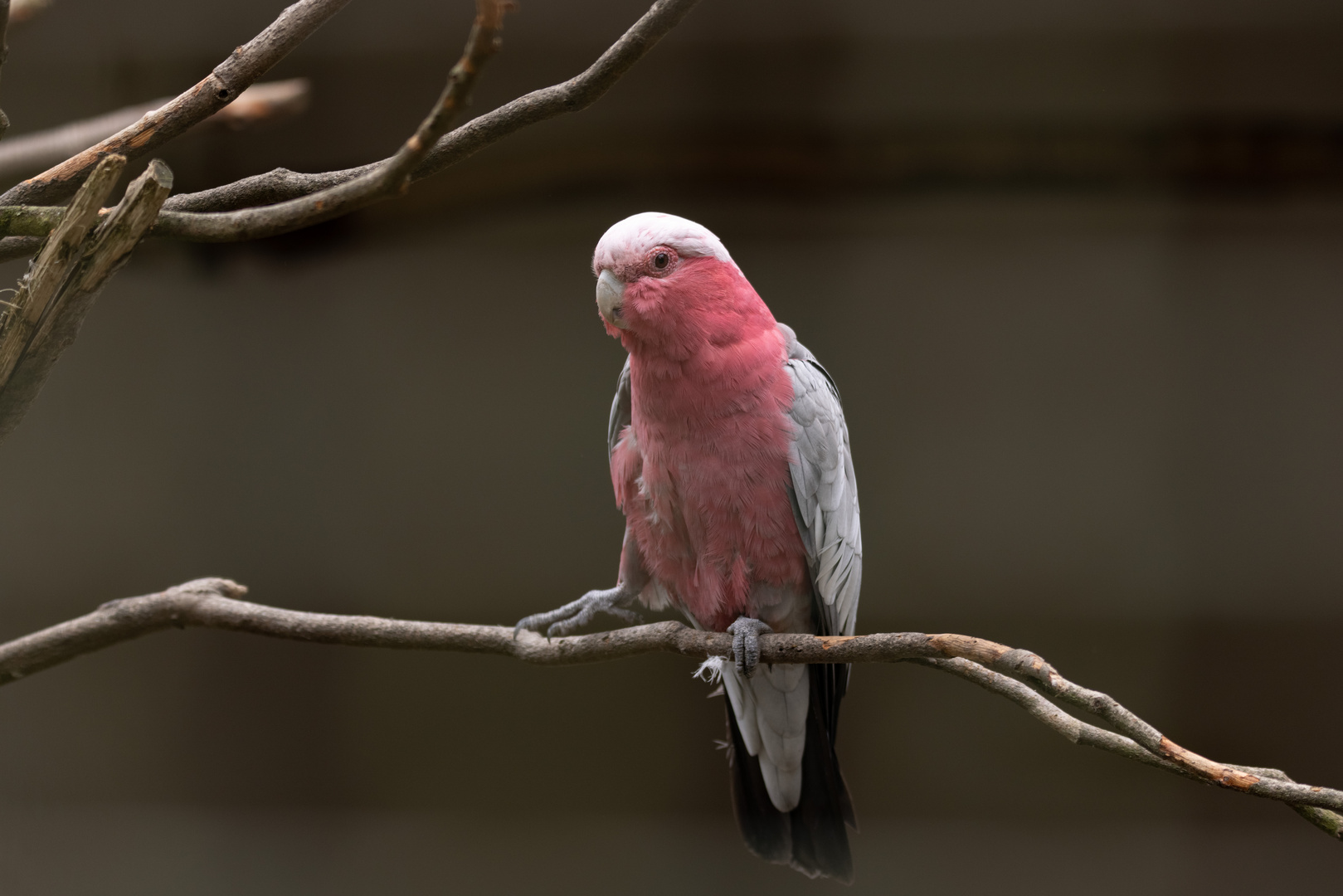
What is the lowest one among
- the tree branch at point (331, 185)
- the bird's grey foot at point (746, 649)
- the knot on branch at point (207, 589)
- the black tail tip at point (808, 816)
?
the black tail tip at point (808, 816)

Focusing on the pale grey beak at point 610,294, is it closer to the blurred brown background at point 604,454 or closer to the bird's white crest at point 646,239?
the bird's white crest at point 646,239

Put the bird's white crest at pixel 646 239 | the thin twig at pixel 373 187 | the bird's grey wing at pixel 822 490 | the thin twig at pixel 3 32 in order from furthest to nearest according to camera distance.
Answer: the bird's grey wing at pixel 822 490
the bird's white crest at pixel 646 239
the thin twig at pixel 3 32
the thin twig at pixel 373 187

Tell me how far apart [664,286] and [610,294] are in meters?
0.06

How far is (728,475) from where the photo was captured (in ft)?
3.04

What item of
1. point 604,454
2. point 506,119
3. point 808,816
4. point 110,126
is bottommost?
point 808,816

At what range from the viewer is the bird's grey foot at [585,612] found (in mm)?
986

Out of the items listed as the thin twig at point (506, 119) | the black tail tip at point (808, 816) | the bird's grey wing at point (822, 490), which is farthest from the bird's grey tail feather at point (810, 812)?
the thin twig at point (506, 119)

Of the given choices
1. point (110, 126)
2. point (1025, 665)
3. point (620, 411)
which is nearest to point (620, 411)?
point (620, 411)

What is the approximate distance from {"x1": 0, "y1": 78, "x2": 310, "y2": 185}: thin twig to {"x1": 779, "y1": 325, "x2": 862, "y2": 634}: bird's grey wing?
2.24 feet

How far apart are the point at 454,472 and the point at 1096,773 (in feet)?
4.52

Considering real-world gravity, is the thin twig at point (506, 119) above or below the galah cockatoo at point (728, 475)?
above

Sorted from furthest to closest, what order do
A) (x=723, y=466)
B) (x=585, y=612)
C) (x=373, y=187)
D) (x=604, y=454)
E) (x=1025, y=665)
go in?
(x=604, y=454) < (x=585, y=612) < (x=723, y=466) < (x=1025, y=665) < (x=373, y=187)

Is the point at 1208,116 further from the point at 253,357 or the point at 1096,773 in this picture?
the point at 253,357

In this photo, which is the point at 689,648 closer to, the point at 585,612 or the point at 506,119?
the point at 585,612
